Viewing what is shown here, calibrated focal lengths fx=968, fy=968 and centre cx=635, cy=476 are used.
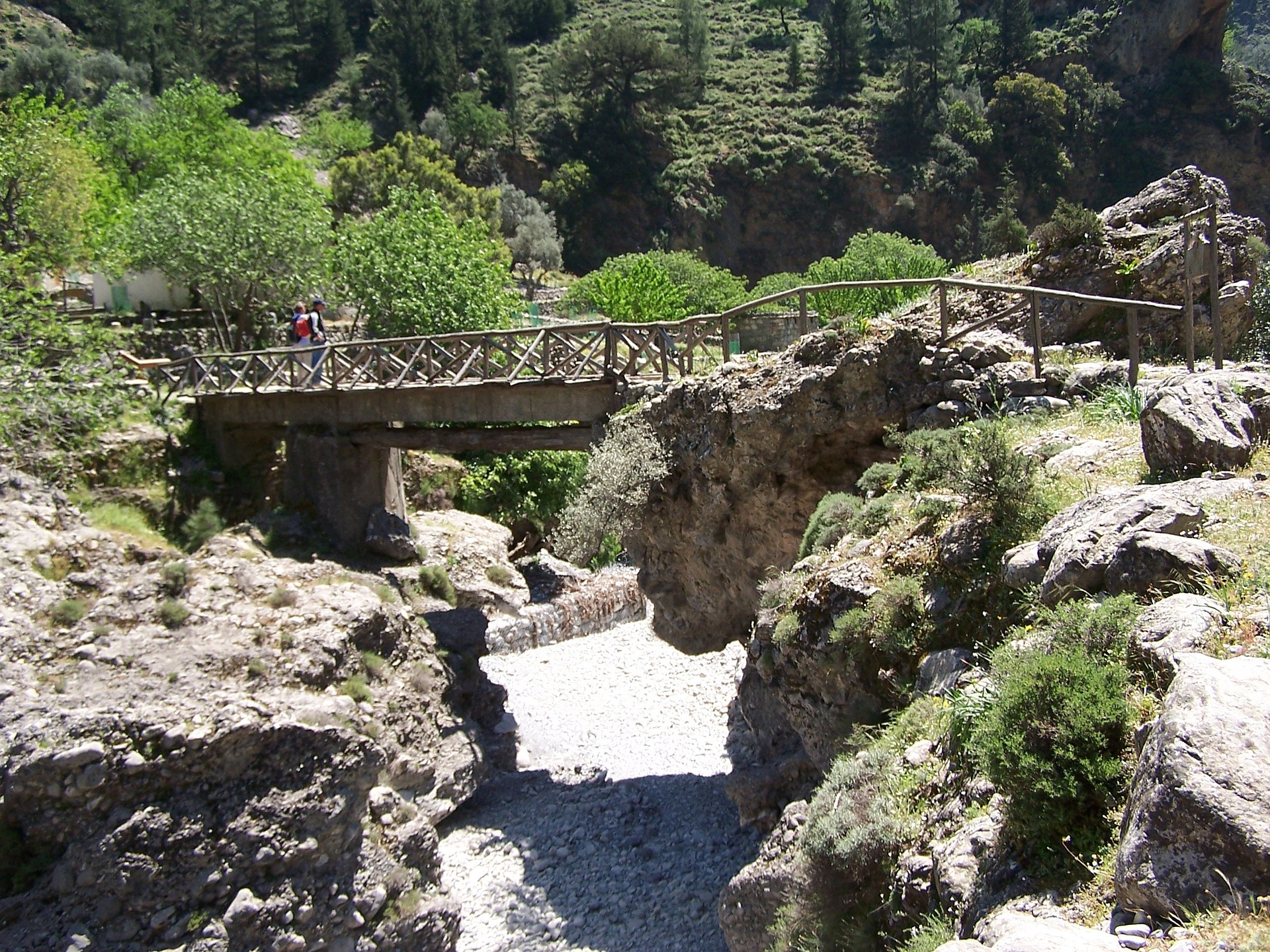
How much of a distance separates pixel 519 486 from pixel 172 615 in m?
15.8

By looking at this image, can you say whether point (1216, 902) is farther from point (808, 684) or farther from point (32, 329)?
point (32, 329)

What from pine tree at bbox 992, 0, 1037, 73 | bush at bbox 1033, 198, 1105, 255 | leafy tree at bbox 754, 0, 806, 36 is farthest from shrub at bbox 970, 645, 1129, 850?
leafy tree at bbox 754, 0, 806, 36

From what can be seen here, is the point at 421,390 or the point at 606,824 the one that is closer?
the point at 606,824

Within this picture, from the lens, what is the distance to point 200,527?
20.4 metres

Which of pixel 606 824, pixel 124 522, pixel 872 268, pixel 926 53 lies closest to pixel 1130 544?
pixel 606 824

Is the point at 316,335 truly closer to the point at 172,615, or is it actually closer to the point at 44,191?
the point at 172,615

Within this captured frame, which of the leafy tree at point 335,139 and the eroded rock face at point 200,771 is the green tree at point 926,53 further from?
the eroded rock face at point 200,771

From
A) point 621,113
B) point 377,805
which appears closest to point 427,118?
point 621,113

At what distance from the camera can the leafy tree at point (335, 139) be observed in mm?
55562

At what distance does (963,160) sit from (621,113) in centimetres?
2231

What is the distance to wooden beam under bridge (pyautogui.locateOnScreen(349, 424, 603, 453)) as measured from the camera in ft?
58.1

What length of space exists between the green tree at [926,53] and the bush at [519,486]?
155 ft

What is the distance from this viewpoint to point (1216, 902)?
4.12 meters

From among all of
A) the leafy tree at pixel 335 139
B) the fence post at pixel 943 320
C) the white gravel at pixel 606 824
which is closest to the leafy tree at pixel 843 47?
the leafy tree at pixel 335 139
